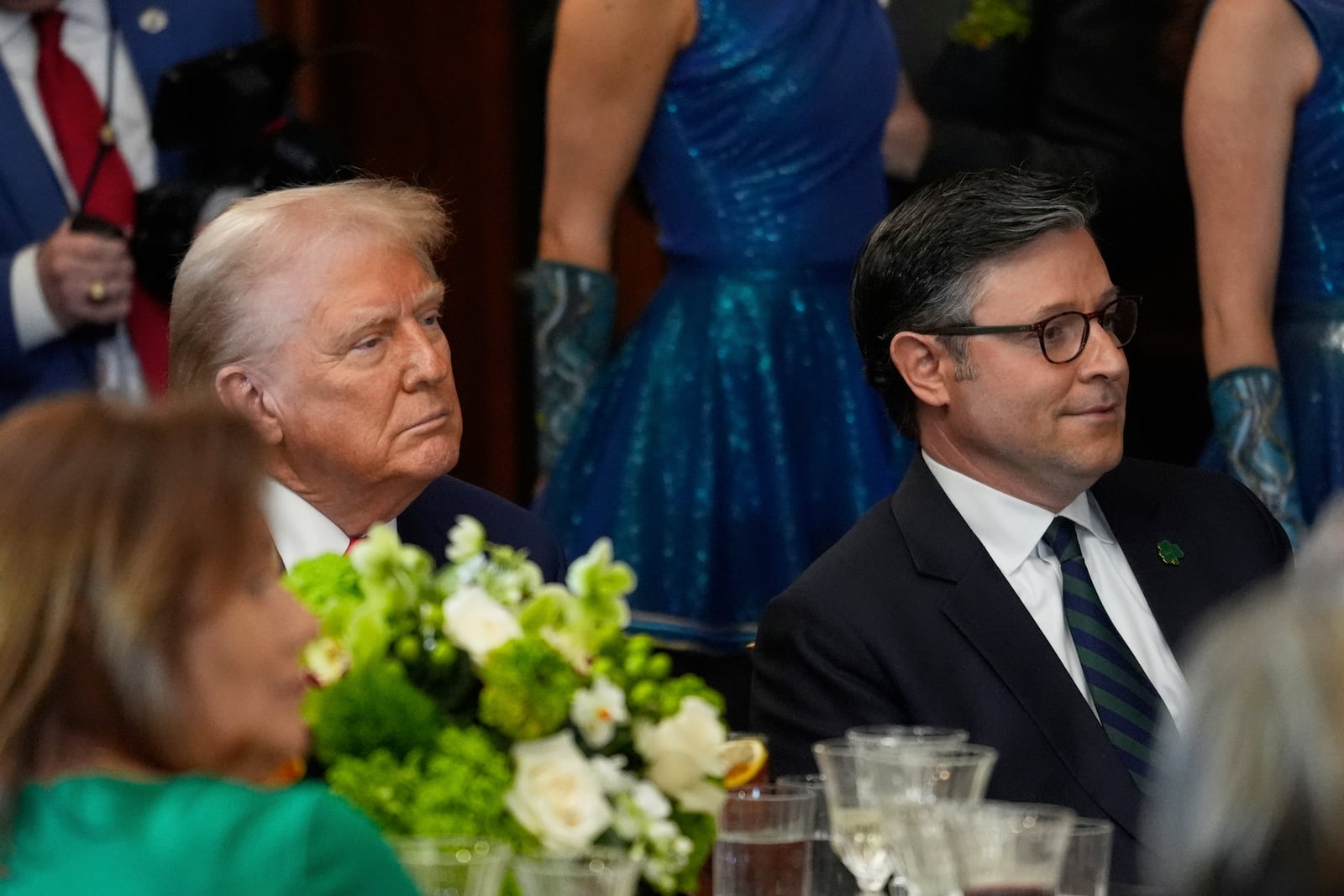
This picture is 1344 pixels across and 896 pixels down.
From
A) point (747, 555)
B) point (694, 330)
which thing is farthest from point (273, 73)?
point (747, 555)

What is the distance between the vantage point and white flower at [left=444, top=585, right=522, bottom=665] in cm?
140

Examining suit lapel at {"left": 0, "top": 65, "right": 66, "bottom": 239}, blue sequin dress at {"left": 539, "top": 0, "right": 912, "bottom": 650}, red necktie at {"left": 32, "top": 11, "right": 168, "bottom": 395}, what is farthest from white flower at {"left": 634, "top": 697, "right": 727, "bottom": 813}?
suit lapel at {"left": 0, "top": 65, "right": 66, "bottom": 239}

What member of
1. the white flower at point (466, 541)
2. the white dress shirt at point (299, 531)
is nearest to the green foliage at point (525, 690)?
the white flower at point (466, 541)

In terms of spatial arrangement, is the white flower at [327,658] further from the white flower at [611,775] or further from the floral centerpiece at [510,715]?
the white flower at [611,775]

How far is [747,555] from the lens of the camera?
309 cm

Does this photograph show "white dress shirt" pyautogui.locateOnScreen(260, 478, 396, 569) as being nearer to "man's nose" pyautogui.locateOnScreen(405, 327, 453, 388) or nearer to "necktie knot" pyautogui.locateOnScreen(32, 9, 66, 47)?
"man's nose" pyautogui.locateOnScreen(405, 327, 453, 388)

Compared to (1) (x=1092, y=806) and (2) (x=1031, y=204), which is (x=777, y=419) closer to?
(2) (x=1031, y=204)

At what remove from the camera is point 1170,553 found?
239 cm

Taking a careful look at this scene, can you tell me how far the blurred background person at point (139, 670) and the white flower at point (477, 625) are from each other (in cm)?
18

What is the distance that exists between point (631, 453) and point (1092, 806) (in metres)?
1.19

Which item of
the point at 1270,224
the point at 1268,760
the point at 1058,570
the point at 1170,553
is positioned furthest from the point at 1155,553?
the point at 1268,760

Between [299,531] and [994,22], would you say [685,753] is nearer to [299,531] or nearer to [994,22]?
[299,531]

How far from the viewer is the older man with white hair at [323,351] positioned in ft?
7.42

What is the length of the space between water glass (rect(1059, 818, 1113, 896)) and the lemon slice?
0.27 meters
